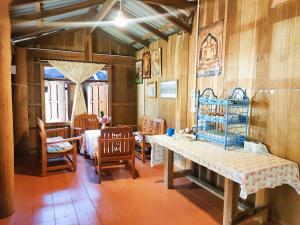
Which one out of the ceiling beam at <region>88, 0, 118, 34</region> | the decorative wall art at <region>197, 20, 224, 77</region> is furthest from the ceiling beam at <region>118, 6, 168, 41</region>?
the decorative wall art at <region>197, 20, 224, 77</region>

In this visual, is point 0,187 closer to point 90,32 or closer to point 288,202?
point 288,202

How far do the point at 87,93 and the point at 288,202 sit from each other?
489 centimetres

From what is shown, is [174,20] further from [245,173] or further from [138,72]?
[245,173]

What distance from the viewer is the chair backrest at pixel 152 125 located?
15.0 feet

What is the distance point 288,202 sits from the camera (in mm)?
2242

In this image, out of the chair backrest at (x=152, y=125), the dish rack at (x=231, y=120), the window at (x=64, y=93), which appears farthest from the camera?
the window at (x=64, y=93)

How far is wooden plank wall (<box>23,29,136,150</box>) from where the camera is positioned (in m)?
5.11

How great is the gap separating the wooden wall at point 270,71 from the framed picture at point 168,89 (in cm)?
126

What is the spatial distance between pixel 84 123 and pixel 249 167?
427 centimetres

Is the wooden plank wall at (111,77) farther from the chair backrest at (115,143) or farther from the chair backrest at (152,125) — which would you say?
the chair backrest at (115,143)

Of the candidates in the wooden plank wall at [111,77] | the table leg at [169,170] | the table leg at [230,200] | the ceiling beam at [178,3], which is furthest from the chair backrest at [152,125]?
the table leg at [230,200]

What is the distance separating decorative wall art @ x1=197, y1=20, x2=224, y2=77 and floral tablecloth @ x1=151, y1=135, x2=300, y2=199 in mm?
1257

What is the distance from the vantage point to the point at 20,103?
4754mm

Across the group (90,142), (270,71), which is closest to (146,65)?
(90,142)
